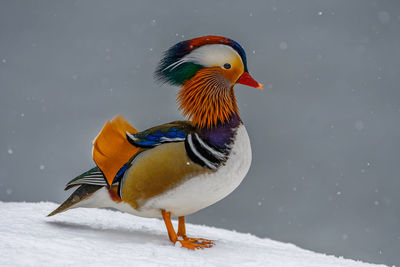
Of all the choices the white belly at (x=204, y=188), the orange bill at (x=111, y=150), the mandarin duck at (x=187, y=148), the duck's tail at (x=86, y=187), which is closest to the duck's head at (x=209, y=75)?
the mandarin duck at (x=187, y=148)

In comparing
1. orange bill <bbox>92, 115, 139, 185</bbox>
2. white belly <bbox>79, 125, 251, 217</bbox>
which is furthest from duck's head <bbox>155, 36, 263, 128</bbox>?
orange bill <bbox>92, 115, 139, 185</bbox>

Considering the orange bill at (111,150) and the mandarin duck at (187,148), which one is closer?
the mandarin duck at (187,148)

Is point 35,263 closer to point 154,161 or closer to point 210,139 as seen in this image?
point 154,161

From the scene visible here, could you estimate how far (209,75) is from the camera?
9.50 feet

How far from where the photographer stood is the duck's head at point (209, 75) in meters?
2.88

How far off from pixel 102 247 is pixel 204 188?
0.65 metres

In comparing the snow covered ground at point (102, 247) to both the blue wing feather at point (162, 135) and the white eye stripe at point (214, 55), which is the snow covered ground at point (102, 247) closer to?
the blue wing feather at point (162, 135)

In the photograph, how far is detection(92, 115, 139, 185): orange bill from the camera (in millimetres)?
2967

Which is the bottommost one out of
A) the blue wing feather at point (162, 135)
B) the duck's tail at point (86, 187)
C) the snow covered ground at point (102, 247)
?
the snow covered ground at point (102, 247)

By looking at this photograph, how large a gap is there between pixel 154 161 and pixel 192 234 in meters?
1.10

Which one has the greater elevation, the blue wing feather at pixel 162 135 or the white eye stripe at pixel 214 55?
the white eye stripe at pixel 214 55

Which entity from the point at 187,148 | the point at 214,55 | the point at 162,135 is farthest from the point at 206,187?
the point at 214,55

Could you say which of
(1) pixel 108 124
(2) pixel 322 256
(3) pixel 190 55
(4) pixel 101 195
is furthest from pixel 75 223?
(2) pixel 322 256

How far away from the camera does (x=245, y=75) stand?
296 cm
